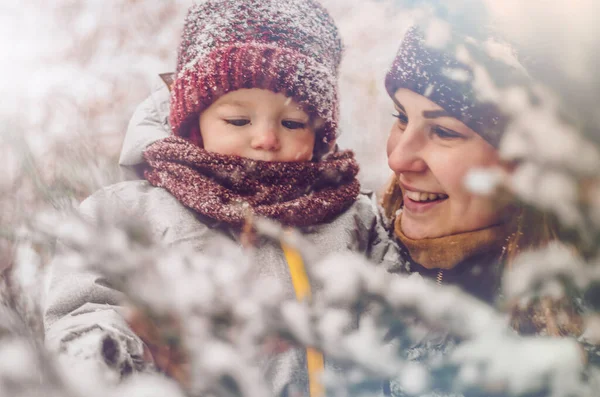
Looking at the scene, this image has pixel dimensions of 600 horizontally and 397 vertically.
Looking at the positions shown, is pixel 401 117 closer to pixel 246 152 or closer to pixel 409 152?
pixel 409 152

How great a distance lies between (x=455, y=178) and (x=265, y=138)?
236 millimetres

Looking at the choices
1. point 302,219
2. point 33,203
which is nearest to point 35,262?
point 33,203

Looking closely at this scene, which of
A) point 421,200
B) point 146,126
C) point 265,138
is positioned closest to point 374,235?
point 421,200

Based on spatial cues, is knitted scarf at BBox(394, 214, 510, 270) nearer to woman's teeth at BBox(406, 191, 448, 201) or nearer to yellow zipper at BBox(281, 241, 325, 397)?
woman's teeth at BBox(406, 191, 448, 201)

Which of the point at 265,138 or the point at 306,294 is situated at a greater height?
the point at 265,138

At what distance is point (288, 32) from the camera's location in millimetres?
634

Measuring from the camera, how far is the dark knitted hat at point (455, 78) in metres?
0.50

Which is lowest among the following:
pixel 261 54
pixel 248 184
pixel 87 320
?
pixel 87 320

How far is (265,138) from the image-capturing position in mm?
585

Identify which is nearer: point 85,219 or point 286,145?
point 85,219

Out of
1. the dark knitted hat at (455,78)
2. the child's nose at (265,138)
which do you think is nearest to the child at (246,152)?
the child's nose at (265,138)

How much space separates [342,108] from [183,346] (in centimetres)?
38

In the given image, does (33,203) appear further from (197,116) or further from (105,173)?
(197,116)

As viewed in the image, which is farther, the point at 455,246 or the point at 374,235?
the point at 374,235
